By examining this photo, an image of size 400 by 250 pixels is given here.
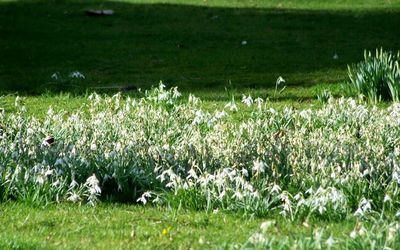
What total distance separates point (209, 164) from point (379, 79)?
4.60 m

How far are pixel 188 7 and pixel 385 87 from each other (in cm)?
1238

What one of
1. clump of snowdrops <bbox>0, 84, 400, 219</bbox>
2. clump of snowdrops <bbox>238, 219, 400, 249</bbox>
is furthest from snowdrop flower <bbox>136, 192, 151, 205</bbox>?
clump of snowdrops <bbox>238, 219, 400, 249</bbox>

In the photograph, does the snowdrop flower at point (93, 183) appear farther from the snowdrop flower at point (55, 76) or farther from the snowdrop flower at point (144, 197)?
the snowdrop flower at point (55, 76)

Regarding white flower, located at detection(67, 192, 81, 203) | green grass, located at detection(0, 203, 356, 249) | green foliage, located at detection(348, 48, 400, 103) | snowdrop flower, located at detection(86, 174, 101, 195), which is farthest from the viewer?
green foliage, located at detection(348, 48, 400, 103)

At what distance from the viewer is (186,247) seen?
5.78m

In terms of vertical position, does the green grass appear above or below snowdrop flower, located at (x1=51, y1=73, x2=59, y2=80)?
above

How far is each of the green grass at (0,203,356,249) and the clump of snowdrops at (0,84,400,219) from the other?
0.14 meters

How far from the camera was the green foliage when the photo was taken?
37.0 feet

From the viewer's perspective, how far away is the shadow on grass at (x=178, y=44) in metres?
14.2

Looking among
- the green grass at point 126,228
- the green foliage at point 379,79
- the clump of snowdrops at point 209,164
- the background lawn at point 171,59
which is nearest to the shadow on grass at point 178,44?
the background lawn at point 171,59

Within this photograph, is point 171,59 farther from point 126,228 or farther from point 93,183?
point 126,228

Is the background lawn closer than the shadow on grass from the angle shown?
Yes

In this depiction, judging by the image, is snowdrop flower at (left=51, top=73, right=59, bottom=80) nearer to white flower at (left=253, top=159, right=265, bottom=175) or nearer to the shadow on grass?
the shadow on grass

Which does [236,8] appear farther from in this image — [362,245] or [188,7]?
[362,245]
